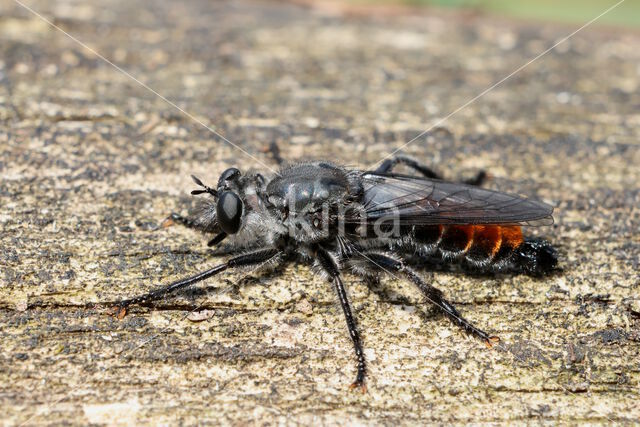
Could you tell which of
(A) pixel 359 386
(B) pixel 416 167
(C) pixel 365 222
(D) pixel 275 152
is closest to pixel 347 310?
(A) pixel 359 386

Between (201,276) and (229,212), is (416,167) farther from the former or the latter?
(201,276)

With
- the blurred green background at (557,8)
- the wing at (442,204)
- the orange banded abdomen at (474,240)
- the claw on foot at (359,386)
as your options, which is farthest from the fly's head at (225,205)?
the blurred green background at (557,8)

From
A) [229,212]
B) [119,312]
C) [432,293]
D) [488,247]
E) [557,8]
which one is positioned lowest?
[119,312]

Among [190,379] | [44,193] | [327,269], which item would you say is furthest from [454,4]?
[190,379]

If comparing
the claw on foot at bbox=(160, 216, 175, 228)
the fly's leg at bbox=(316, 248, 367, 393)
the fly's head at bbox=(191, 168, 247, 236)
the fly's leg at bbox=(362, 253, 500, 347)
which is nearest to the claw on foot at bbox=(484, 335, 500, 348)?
the fly's leg at bbox=(362, 253, 500, 347)

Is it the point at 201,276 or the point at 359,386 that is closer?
the point at 359,386

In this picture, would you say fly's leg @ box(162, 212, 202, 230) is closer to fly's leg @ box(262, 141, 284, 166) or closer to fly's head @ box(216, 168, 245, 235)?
fly's head @ box(216, 168, 245, 235)
